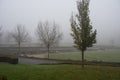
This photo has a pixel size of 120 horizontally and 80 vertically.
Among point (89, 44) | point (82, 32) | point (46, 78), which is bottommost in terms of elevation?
point (46, 78)

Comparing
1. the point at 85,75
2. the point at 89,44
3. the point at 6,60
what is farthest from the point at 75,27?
the point at 6,60

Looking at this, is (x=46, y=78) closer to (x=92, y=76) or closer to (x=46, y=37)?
(x=92, y=76)

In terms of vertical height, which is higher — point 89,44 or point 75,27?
point 75,27

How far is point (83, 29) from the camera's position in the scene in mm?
24578

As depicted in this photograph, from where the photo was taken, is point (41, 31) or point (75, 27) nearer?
point (75, 27)

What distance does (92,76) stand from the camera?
20297mm

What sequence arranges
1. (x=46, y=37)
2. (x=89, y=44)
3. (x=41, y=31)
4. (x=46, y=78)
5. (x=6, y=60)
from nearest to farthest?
(x=46, y=78) < (x=89, y=44) < (x=6, y=60) < (x=46, y=37) < (x=41, y=31)

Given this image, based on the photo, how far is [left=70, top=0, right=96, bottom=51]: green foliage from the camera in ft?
80.0

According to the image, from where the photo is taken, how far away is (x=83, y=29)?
968 inches

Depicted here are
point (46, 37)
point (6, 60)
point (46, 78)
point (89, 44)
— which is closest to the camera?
point (46, 78)

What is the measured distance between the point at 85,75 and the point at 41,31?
43.3 m

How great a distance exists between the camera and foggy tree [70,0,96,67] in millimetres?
24391

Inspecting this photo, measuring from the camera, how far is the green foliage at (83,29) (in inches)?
960

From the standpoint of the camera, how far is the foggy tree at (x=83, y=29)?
24.4 metres
